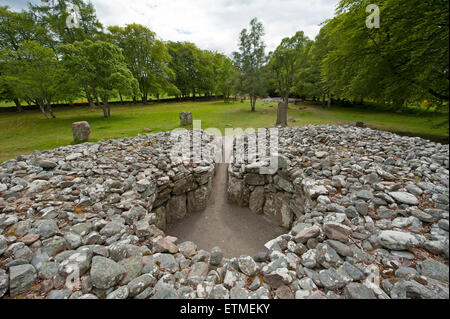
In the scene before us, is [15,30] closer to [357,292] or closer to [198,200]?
[198,200]

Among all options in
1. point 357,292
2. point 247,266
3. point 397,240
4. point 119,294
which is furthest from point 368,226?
point 119,294

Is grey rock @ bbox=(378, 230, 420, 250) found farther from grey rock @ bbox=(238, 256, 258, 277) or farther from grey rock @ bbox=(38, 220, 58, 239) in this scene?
grey rock @ bbox=(38, 220, 58, 239)

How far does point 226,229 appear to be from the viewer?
199 inches

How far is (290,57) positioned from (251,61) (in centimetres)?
529

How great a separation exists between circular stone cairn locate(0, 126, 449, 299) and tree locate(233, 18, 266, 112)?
1697 centimetres

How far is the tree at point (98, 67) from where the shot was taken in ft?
47.7

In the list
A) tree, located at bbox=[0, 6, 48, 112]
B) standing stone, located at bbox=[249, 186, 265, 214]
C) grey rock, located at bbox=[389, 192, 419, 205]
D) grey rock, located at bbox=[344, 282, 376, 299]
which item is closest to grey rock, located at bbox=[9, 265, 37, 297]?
grey rock, located at bbox=[344, 282, 376, 299]

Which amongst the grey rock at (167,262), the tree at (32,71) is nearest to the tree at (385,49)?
the grey rock at (167,262)

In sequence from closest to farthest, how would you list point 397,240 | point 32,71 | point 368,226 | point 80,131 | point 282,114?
point 397,240 → point 368,226 → point 80,131 → point 282,114 → point 32,71

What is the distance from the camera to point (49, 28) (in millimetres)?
20359

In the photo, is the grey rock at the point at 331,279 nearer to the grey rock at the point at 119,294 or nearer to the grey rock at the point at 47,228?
the grey rock at the point at 119,294
